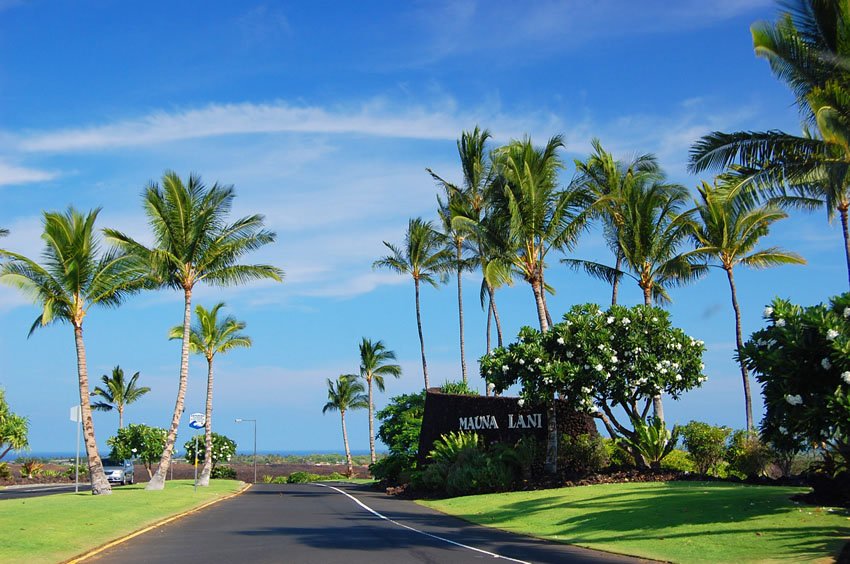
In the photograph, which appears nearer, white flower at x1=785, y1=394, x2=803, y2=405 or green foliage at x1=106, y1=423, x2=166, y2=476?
white flower at x1=785, y1=394, x2=803, y2=405

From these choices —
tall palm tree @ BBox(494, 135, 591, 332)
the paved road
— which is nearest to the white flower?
the paved road

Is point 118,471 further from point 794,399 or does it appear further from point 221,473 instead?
point 794,399

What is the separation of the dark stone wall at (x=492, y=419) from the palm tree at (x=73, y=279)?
43.3 feet

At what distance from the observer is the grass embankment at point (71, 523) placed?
1344 cm

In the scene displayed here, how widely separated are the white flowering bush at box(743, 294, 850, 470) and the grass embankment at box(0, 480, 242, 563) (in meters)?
12.6

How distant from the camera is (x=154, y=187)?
106 feet

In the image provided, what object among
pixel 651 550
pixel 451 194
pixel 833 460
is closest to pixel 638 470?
pixel 833 460

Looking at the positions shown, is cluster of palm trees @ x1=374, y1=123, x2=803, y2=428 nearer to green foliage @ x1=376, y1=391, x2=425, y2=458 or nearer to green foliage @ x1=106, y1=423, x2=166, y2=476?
green foliage @ x1=376, y1=391, x2=425, y2=458

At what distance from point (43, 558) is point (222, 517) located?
9472 mm

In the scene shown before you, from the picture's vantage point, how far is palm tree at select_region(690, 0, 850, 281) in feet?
56.7

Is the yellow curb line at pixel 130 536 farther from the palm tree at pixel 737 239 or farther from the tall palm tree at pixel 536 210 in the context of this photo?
the palm tree at pixel 737 239

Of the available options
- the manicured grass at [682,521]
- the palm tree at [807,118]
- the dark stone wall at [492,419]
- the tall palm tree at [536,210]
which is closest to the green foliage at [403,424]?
the dark stone wall at [492,419]

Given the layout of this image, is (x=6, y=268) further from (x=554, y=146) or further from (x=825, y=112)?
(x=825, y=112)

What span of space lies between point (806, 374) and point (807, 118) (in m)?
7.61
